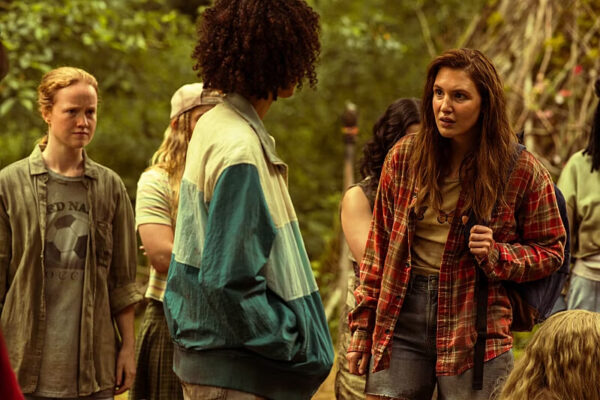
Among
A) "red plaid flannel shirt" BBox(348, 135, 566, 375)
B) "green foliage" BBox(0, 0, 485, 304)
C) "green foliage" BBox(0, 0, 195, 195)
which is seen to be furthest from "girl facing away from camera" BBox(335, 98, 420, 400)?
"green foliage" BBox(0, 0, 195, 195)

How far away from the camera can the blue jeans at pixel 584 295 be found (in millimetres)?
4645

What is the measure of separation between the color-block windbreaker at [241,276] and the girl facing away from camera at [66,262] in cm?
90

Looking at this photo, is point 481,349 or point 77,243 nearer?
point 481,349

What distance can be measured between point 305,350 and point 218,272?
0.33 m

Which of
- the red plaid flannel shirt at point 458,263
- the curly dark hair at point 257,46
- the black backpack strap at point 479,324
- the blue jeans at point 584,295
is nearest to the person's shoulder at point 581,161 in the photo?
the blue jeans at point 584,295

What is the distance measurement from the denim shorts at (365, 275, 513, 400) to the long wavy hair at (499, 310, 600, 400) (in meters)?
0.46

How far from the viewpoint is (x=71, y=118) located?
354cm

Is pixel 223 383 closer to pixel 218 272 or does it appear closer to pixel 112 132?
pixel 218 272

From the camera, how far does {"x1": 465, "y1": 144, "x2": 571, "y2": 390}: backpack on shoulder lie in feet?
10.3

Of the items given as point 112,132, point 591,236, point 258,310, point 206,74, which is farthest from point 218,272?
point 112,132

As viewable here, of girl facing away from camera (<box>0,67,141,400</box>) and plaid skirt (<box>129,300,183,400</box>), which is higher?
girl facing away from camera (<box>0,67,141,400</box>)

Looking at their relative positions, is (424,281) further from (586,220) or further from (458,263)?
(586,220)

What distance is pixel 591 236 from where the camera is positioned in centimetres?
Answer: 462

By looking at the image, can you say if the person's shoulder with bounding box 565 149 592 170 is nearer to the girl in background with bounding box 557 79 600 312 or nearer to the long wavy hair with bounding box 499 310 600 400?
the girl in background with bounding box 557 79 600 312
